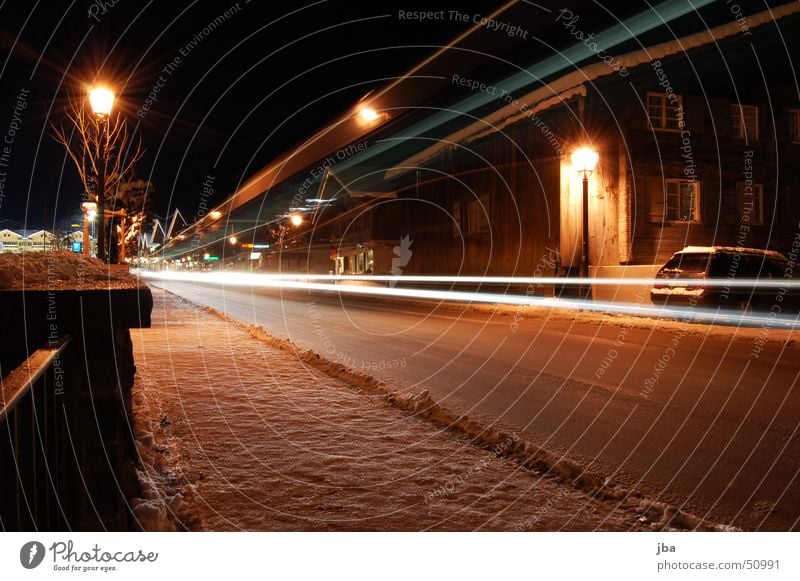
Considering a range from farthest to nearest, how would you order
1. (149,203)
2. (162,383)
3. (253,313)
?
(149,203) → (253,313) → (162,383)

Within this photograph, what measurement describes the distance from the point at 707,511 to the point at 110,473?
148 inches

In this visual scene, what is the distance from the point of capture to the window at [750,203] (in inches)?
966

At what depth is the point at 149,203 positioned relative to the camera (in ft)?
115

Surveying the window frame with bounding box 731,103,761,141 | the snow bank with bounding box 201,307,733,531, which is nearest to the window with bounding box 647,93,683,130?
the window frame with bounding box 731,103,761,141

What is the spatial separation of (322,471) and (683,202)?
2309 centimetres

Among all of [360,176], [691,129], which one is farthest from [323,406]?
[360,176]

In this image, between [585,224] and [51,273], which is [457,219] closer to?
[585,224]

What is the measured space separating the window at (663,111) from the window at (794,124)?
6352 mm

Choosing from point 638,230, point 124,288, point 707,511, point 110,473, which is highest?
point 638,230

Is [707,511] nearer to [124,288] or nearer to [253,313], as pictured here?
[124,288]

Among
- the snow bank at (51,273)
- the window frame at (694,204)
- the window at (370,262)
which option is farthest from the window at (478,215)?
the snow bank at (51,273)

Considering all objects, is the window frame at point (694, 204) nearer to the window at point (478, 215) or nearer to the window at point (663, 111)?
the window at point (663, 111)

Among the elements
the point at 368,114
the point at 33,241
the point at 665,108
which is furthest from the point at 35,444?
the point at 33,241

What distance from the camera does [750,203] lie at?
24.7 meters
